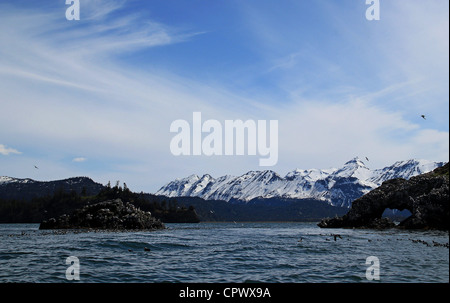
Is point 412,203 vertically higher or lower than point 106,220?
higher

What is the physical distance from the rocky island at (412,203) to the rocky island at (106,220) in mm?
79624

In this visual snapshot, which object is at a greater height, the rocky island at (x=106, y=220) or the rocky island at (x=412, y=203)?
the rocky island at (x=412, y=203)

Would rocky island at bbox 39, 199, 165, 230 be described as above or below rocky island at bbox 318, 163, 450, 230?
below

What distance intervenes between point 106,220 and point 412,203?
10155 centimetres

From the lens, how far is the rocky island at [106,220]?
13038 centimetres

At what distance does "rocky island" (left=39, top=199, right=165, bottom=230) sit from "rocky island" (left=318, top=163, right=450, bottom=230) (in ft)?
261

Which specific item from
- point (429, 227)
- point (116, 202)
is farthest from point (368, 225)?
point (116, 202)

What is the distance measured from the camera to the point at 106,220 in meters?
130

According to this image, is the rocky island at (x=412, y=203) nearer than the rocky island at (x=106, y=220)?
Yes

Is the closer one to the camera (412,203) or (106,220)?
(412,203)

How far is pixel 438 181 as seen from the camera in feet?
326

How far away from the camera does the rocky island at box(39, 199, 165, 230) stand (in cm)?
13038
